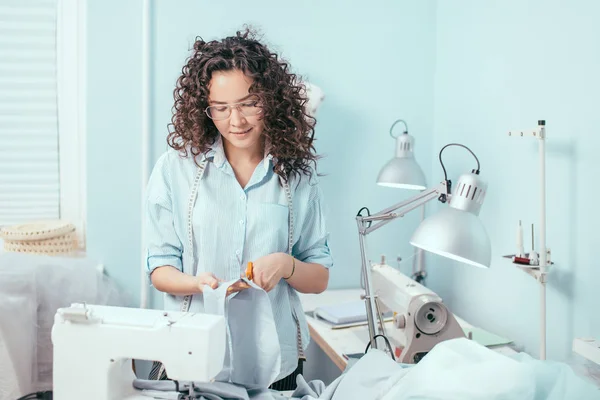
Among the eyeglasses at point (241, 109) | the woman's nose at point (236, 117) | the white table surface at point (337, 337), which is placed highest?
the eyeglasses at point (241, 109)

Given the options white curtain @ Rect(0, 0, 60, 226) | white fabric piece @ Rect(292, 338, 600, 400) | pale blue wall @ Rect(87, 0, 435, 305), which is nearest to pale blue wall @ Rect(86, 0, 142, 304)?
pale blue wall @ Rect(87, 0, 435, 305)

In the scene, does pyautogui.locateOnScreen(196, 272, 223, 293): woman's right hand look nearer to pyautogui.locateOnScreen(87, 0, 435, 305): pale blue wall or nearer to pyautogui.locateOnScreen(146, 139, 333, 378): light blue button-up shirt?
pyautogui.locateOnScreen(146, 139, 333, 378): light blue button-up shirt

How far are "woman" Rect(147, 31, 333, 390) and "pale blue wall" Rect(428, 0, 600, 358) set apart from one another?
32.3 inches

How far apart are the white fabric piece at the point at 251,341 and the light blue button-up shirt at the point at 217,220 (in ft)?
0.35

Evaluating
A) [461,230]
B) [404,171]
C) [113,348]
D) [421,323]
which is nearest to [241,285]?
[113,348]

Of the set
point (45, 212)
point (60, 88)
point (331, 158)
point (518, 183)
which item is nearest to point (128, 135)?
point (60, 88)

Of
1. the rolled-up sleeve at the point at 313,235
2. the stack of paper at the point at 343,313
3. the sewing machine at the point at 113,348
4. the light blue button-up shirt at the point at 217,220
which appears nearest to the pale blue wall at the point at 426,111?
the stack of paper at the point at 343,313

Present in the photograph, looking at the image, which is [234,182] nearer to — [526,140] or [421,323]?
[421,323]

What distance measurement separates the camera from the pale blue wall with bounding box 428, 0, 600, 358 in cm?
161

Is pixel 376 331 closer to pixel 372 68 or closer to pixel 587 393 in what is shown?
pixel 587 393

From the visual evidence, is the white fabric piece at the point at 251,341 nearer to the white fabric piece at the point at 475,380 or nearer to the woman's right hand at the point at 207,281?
the woman's right hand at the point at 207,281

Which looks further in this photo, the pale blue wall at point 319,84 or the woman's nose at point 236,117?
the pale blue wall at point 319,84

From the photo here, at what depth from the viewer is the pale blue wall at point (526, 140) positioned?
5.28ft

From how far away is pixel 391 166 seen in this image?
213 cm
